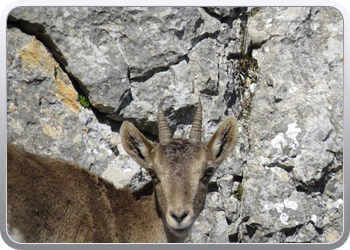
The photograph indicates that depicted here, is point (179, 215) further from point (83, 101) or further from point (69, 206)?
point (83, 101)

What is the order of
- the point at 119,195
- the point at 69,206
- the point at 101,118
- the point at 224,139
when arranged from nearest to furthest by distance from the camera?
1. the point at 69,206
2. the point at 119,195
3. the point at 224,139
4. the point at 101,118

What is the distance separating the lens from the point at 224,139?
20.5 ft

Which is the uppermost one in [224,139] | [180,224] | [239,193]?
[224,139]

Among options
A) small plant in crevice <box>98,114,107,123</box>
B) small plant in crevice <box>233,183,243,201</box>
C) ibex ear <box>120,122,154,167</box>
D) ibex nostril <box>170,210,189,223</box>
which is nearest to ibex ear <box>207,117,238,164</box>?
ibex ear <box>120,122,154,167</box>

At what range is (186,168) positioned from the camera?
557 centimetres

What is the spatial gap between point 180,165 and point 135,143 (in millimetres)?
1069

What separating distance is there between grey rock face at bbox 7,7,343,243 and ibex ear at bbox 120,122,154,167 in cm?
147

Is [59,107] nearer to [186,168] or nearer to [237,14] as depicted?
[186,168]

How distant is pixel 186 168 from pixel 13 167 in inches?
114

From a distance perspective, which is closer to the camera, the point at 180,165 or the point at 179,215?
the point at 179,215

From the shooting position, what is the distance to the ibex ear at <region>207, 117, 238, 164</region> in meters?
6.13

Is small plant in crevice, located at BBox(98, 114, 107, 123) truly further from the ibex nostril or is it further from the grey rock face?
the ibex nostril

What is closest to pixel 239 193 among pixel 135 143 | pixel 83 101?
pixel 135 143

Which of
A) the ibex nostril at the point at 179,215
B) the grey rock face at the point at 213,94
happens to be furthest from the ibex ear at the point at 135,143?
the grey rock face at the point at 213,94
